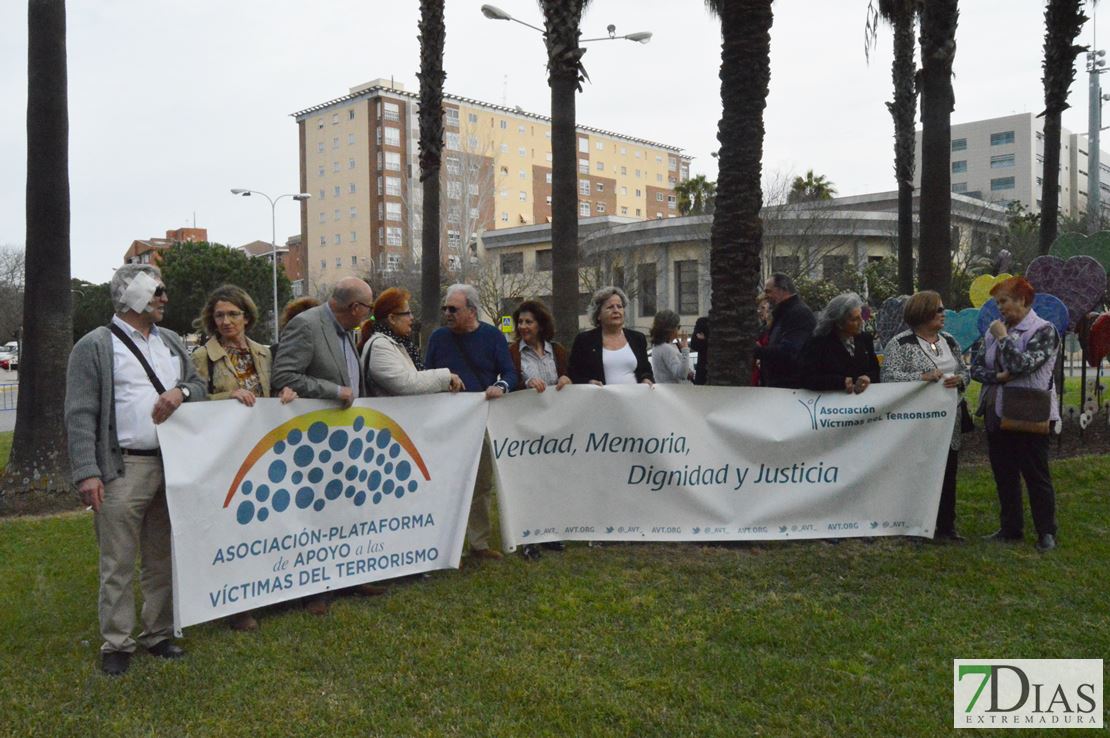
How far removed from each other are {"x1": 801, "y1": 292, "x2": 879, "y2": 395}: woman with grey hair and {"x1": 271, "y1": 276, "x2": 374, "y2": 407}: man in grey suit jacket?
3.07 metres

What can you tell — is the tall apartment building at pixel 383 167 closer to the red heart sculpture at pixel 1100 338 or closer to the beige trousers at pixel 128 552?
the red heart sculpture at pixel 1100 338

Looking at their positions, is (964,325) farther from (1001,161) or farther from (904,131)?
(1001,161)

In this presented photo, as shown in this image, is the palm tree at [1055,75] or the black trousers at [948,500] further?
the palm tree at [1055,75]

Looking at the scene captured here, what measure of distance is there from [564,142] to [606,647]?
8.86m

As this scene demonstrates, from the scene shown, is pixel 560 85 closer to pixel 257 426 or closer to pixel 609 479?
pixel 609 479

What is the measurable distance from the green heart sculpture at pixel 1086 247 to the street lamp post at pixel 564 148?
6060mm

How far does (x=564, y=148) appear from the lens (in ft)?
40.1

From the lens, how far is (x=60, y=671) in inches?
174

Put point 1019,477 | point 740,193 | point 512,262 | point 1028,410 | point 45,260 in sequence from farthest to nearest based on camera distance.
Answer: point 512,262, point 45,260, point 740,193, point 1019,477, point 1028,410

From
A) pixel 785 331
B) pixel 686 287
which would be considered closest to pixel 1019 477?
pixel 785 331

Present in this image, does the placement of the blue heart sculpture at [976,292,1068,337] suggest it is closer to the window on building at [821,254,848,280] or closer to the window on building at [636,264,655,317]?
the window on building at [821,254,848,280]

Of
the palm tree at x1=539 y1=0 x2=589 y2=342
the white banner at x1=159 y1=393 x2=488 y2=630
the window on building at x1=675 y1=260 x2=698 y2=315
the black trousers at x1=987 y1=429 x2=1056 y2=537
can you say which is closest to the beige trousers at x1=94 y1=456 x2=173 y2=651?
the white banner at x1=159 y1=393 x2=488 y2=630

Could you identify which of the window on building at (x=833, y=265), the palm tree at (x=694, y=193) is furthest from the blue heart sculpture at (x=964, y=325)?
the palm tree at (x=694, y=193)

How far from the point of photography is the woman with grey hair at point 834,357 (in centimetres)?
634
